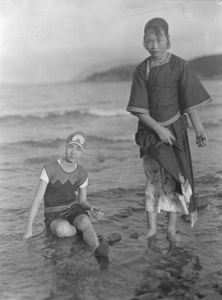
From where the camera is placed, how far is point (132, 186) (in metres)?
3.69

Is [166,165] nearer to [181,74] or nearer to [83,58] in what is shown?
[181,74]

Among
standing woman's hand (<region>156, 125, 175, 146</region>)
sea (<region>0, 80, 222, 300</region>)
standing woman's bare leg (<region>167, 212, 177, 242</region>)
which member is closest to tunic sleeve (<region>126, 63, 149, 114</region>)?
standing woman's hand (<region>156, 125, 175, 146</region>)

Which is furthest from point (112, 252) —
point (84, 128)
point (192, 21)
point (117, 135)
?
point (84, 128)

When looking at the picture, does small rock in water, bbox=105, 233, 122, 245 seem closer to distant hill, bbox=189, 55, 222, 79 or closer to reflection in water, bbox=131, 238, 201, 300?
reflection in water, bbox=131, 238, 201, 300

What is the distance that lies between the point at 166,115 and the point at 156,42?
41cm

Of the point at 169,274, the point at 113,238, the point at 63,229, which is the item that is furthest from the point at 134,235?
the point at 169,274

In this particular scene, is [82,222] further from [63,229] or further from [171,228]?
[171,228]

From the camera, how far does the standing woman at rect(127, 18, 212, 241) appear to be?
2.32 meters

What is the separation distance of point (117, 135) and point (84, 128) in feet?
5.33

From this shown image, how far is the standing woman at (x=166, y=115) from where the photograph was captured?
7.61ft

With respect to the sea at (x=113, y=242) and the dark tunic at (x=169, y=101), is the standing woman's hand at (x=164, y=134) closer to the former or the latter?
the dark tunic at (x=169, y=101)

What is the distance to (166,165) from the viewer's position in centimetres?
233

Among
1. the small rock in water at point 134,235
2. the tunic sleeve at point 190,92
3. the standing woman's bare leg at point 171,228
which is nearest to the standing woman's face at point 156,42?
the tunic sleeve at point 190,92

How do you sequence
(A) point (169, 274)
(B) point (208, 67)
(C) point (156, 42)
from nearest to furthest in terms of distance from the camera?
(A) point (169, 274) < (C) point (156, 42) < (B) point (208, 67)
